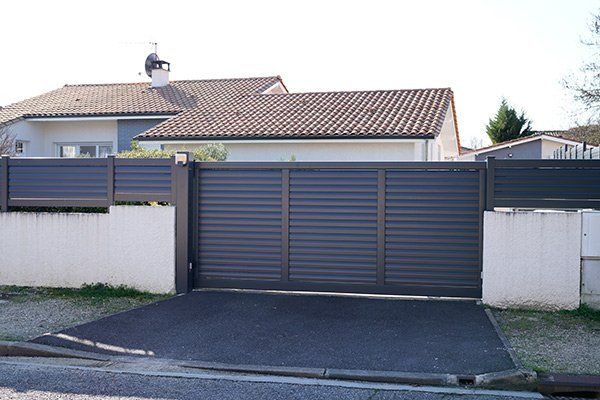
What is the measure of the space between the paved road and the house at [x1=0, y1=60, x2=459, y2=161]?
11.8 m

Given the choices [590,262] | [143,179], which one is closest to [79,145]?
[143,179]

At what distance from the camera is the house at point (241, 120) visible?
60.4 ft

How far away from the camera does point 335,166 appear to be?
9.64m

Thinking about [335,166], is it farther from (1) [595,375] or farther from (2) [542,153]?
(2) [542,153]

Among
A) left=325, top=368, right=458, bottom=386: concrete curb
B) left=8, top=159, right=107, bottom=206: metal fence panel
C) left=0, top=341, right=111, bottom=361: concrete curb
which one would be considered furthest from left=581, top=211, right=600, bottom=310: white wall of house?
left=8, top=159, right=107, bottom=206: metal fence panel

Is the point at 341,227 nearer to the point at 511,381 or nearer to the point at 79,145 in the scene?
the point at 511,381

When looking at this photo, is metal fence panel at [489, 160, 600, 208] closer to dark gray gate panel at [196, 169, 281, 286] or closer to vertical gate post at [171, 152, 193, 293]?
dark gray gate panel at [196, 169, 281, 286]

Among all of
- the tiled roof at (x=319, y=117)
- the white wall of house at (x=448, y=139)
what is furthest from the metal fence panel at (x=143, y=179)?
the white wall of house at (x=448, y=139)

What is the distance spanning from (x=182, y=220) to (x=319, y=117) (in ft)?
35.5

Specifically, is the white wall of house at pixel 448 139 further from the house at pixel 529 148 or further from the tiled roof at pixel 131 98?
the tiled roof at pixel 131 98

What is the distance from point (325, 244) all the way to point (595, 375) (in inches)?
166

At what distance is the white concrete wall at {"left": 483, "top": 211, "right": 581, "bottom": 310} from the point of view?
884cm

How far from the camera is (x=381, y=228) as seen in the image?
9453 mm

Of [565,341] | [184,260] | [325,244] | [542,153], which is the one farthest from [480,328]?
[542,153]
